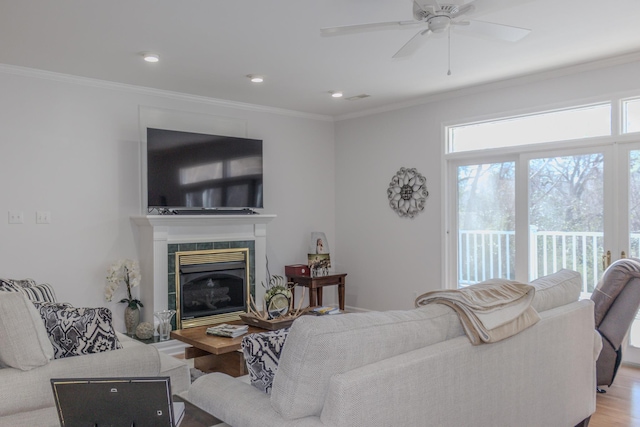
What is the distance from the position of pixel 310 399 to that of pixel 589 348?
191 cm

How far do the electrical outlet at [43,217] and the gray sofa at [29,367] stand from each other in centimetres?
254

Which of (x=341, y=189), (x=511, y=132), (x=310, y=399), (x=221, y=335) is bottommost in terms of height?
(x=221, y=335)

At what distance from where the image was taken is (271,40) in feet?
12.0

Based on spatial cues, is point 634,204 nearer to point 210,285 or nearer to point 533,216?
point 533,216

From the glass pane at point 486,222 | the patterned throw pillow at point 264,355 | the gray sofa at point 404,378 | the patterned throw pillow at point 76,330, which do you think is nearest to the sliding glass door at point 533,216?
the glass pane at point 486,222

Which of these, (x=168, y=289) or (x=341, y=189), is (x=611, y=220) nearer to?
(x=341, y=189)

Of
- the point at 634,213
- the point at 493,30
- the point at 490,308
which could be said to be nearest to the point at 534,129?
the point at 634,213

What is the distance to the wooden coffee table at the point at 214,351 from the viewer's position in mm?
3313

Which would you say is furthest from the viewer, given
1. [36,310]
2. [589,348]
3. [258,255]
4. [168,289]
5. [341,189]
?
[341,189]

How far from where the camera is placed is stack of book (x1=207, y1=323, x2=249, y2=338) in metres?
3.51

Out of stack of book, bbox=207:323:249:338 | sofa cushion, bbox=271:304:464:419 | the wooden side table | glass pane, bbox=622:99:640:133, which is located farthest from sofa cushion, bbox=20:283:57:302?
glass pane, bbox=622:99:640:133

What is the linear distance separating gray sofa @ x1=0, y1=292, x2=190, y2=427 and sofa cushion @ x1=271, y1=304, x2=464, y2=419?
1.03 meters

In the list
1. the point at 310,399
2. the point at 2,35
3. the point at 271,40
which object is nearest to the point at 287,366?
the point at 310,399

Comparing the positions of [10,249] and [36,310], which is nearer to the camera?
[36,310]
